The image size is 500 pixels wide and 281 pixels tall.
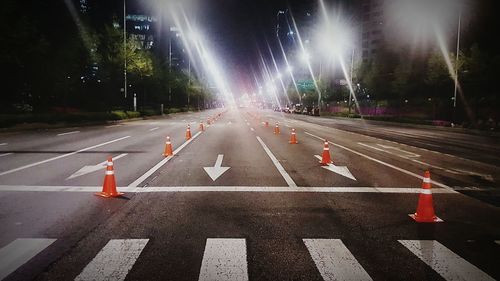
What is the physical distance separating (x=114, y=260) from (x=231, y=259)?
4.43 feet

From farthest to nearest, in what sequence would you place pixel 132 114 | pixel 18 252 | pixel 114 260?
pixel 132 114
pixel 18 252
pixel 114 260

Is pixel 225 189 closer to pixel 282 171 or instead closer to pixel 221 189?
pixel 221 189

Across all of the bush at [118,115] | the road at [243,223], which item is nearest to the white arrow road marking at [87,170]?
the road at [243,223]

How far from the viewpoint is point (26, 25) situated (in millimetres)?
33594

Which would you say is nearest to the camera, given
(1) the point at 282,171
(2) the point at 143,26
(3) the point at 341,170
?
(1) the point at 282,171

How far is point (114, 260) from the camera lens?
16.9ft

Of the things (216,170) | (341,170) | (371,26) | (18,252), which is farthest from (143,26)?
(18,252)

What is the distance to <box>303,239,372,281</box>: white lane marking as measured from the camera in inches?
187

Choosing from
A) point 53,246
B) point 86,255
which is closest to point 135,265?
point 86,255

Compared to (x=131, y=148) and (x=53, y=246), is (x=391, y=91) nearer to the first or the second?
(x=131, y=148)

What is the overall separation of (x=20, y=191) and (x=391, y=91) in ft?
225

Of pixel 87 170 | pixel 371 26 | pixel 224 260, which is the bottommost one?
pixel 87 170

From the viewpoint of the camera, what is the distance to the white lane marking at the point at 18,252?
4.87 metres

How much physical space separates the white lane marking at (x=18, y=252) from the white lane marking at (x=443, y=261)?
463 centimetres
